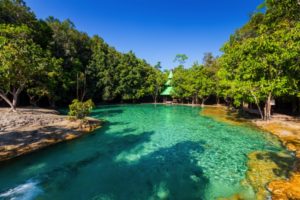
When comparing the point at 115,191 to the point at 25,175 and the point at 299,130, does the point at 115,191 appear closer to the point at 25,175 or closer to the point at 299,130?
the point at 25,175

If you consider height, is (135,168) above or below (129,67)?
below

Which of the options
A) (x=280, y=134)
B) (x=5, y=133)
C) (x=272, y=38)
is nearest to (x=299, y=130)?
(x=280, y=134)

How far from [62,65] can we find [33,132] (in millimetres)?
22481

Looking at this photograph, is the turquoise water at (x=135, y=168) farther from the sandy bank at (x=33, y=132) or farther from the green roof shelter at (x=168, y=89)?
the green roof shelter at (x=168, y=89)

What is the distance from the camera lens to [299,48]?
7.84 metres

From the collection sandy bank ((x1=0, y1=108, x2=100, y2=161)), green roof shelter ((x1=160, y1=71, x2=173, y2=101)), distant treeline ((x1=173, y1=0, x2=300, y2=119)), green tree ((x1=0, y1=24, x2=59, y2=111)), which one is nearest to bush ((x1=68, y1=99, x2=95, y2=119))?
sandy bank ((x1=0, y1=108, x2=100, y2=161))

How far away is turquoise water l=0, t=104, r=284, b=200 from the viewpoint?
608cm

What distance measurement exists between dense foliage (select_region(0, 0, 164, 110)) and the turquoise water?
31.9 ft

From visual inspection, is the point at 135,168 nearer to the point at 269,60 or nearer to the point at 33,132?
the point at 33,132

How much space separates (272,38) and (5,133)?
19.0m

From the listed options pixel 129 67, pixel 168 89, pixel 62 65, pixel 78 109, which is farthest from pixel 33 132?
pixel 168 89

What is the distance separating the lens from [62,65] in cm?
3081

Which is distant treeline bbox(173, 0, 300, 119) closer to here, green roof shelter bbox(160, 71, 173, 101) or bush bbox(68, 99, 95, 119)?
bush bbox(68, 99, 95, 119)

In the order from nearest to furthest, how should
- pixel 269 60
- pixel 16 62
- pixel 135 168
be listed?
pixel 135 168
pixel 269 60
pixel 16 62
